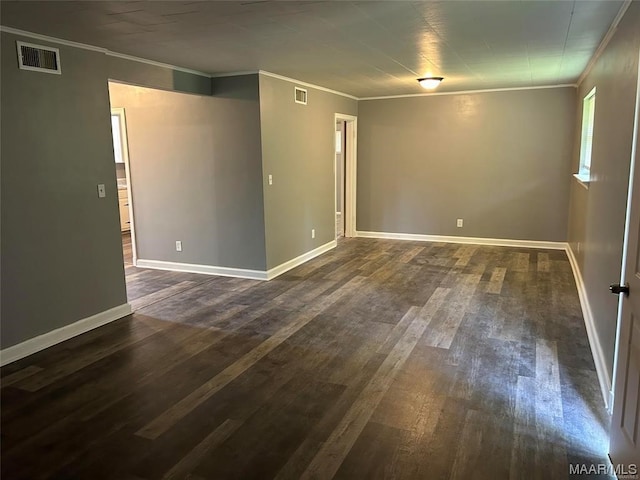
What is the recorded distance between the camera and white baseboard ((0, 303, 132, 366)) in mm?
3393

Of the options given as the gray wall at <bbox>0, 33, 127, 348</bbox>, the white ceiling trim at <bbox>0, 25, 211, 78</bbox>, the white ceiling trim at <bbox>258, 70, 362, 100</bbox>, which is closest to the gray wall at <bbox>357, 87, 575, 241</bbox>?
the white ceiling trim at <bbox>258, 70, 362, 100</bbox>

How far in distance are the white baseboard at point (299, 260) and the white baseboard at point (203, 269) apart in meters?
0.15

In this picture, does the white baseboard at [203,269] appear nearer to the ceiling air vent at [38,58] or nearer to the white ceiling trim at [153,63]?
the white ceiling trim at [153,63]

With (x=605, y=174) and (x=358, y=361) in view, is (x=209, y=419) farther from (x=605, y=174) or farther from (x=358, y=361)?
(x=605, y=174)

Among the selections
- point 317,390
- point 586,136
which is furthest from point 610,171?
point 586,136

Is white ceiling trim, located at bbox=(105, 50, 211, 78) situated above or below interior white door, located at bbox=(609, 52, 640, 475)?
above

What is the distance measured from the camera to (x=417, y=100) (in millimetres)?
7504

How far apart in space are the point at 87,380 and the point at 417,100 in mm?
6274

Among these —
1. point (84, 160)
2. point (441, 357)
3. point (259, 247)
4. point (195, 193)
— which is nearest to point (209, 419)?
point (441, 357)

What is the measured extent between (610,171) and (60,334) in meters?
4.28

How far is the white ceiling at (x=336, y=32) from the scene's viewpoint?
2.85 meters

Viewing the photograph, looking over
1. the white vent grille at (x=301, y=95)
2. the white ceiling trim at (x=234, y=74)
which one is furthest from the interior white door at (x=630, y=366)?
the white vent grille at (x=301, y=95)

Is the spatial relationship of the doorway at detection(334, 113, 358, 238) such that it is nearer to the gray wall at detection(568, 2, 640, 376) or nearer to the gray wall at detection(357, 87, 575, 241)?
the gray wall at detection(357, 87, 575, 241)

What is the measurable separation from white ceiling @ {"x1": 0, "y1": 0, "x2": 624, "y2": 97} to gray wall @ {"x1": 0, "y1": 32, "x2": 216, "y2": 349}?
0.36 metres
